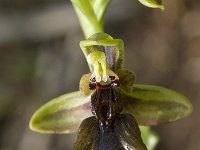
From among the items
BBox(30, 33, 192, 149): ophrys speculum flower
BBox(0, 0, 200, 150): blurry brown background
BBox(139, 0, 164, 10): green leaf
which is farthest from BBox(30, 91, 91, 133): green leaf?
BBox(0, 0, 200, 150): blurry brown background

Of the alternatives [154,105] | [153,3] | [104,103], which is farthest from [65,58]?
[153,3]

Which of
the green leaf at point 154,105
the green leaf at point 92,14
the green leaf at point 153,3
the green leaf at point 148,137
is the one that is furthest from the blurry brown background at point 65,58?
the green leaf at point 153,3

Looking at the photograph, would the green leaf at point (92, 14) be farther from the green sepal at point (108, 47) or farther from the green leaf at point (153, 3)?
the green leaf at point (153, 3)

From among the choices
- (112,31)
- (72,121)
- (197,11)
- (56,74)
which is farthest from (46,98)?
(72,121)

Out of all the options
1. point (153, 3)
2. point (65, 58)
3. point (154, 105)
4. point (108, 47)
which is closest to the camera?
point (153, 3)

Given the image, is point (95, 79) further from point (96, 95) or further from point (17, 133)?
point (17, 133)

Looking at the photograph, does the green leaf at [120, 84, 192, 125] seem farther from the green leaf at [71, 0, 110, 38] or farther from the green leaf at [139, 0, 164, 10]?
the green leaf at [139, 0, 164, 10]

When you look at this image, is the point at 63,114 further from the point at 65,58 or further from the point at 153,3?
the point at 65,58
